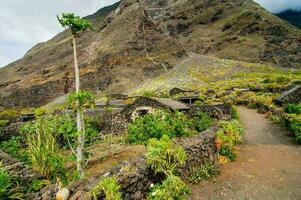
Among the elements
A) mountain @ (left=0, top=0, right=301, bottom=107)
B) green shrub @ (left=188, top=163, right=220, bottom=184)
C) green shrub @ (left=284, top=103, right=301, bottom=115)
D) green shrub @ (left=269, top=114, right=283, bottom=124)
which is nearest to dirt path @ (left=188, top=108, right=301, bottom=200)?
green shrub @ (left=188, top=163, right=220, bottom=184)

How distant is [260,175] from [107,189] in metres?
8.62

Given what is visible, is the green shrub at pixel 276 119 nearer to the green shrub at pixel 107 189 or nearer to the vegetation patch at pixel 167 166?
the vegetation patch at pixel 167 166

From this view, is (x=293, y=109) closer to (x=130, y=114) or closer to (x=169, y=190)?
(x=130, y=114)

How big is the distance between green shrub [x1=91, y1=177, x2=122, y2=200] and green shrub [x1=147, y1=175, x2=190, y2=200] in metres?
2.02

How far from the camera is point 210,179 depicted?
14500 millimetres

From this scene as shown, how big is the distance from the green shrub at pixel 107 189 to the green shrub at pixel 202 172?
5366mm

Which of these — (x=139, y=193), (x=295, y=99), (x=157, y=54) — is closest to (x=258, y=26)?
(x=157, y=54)

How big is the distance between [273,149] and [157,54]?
122m

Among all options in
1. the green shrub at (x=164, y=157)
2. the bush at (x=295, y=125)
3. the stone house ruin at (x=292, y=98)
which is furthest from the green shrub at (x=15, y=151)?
the stone house ruin at (x=292, y=98)

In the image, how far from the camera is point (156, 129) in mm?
23656

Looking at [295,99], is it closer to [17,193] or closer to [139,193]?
[139,193]

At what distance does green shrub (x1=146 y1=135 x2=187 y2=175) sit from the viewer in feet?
38.4

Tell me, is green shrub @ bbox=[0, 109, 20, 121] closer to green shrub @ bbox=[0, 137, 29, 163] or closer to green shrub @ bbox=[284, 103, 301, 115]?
green shrub @ bbox=[0, 137, 29, 163]

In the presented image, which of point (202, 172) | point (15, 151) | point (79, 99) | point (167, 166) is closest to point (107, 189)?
point (167, 166)
